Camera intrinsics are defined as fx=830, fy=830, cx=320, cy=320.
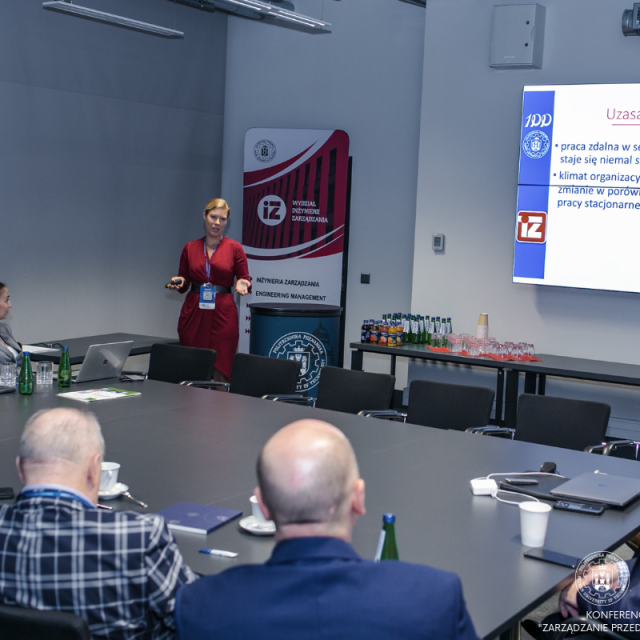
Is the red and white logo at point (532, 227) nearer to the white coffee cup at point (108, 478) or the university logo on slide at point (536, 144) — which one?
the university logo on slide at point (536, 144)

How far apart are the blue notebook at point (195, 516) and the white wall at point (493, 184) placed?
4483mm

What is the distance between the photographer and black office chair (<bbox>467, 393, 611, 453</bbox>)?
3.87 meters

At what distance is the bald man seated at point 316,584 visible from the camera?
4.57 ft

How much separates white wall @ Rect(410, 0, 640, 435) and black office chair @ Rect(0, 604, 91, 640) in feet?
17.5

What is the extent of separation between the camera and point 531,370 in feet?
19.0

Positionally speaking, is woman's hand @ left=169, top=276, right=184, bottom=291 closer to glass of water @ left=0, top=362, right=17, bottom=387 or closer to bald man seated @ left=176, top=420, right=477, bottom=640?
glass of water @ left=0, top=362, right=17, bottom=387

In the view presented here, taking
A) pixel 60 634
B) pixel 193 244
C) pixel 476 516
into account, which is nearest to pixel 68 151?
pixel 193 244

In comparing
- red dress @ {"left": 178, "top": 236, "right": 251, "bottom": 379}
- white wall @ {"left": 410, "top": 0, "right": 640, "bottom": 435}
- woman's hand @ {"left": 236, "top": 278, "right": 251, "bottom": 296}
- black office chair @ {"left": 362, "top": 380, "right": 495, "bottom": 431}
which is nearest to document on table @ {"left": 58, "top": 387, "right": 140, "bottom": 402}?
black office chair @ {"left": 362, "top": 380, "right": 495, "bottom": 431}

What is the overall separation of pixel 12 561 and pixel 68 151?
613 cm

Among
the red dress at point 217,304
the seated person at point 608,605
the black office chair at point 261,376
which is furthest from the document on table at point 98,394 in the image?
the seated person at point 608,605

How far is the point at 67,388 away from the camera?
445 cm

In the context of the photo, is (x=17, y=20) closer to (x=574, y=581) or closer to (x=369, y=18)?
(x=369, y=18)

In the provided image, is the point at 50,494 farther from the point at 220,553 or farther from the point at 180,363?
the point at 180,363

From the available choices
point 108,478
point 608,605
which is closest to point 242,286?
point 108,478
